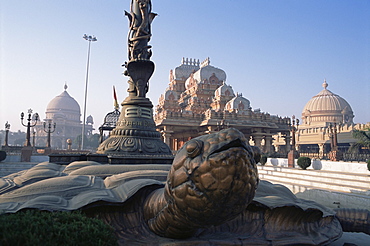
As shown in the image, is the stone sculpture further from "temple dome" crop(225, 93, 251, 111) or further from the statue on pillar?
"temple dome" crop(225, 93, 251, 111)

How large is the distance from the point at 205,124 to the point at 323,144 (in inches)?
838

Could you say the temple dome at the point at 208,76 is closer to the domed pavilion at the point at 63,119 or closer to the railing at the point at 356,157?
the railing at the point at 356,157

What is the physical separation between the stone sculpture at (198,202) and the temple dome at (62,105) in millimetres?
83828

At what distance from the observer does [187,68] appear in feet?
133

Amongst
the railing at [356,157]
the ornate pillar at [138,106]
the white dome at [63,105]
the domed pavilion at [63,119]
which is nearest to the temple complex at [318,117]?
the railing at [356,157]

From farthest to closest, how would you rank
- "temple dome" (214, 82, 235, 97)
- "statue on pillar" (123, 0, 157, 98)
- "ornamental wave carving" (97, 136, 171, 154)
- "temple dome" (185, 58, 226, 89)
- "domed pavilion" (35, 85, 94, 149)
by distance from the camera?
"domed pavilion" (35, 85, 94, 149), "temple dome" (185, 58, 226, 89), "temple dome" (214, 82, 235, 97), "statue on pillar" (123, 0, 157, 98), "ornamental wave carving" (97, 136, 171, 154)

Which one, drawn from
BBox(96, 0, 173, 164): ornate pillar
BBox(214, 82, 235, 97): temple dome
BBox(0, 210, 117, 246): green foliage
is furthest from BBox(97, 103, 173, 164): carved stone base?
BBox(214, 82, 235, 97): temple dome

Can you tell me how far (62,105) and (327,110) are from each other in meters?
68.7

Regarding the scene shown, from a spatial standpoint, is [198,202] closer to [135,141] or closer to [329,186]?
[135,141]

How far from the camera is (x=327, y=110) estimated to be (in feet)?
179

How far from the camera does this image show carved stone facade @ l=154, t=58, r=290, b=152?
26.1 m

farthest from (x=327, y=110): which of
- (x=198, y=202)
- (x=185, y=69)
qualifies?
(x=198, y=202)

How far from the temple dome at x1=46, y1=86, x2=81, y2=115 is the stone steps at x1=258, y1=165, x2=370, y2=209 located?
76681 mm

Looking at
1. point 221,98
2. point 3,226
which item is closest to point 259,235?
point 3,226
